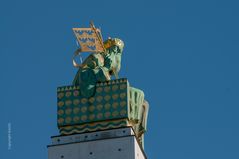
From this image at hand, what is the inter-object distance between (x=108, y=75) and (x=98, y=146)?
393cm

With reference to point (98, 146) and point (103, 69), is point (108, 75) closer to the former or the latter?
point (103, 69)

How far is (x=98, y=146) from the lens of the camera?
5222 cm

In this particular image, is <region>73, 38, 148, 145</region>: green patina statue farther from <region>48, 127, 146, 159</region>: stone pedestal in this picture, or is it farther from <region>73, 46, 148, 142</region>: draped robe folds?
<region>48, 127, 146, 159</region>: stone pedestal

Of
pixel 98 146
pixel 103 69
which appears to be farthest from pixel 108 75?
pixel 98 146

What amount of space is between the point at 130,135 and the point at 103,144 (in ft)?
4.01

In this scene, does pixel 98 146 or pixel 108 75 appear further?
pixel 108 75

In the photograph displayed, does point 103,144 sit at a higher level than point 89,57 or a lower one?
lower

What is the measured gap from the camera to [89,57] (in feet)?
181

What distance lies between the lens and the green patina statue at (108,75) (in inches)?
2117

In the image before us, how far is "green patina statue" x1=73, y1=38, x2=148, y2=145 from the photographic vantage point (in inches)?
2117

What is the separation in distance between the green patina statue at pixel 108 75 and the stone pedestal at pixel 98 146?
134 centimetres

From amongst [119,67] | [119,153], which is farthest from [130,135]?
[119,67]

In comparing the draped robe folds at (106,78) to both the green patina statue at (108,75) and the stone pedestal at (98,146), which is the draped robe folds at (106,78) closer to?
the green patina statue at (108,75)

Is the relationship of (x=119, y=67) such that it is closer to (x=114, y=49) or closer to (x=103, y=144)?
(x=114, y=49)
